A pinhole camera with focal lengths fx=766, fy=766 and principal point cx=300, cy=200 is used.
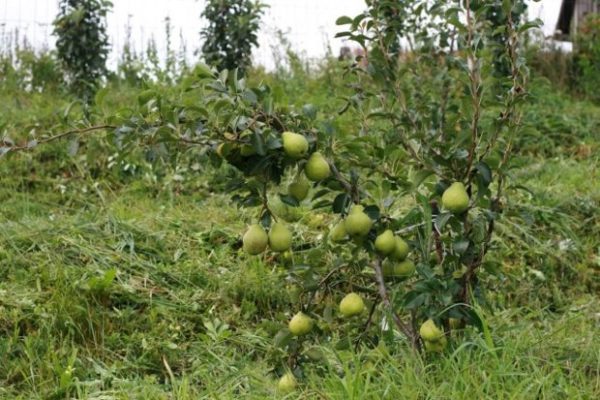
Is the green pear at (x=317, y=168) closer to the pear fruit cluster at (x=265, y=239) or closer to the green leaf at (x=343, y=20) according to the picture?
the pear fruit cluster at (x=265, y=239)

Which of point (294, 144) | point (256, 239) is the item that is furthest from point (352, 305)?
point (294, 144)

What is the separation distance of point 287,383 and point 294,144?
26.0 inches

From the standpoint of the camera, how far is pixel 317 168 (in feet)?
6.16

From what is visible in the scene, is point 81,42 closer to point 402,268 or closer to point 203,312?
point 203,312

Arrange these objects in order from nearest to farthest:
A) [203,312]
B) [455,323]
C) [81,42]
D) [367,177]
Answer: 1. [367,177]
2. [455,323]
3. [203,312]
4. [81,42]

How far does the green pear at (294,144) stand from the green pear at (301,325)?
1.56ft

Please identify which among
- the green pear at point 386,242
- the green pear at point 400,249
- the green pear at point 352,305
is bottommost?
the green pear at point 352,305

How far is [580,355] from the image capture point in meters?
2.14

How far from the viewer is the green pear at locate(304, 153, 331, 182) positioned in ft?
6.17

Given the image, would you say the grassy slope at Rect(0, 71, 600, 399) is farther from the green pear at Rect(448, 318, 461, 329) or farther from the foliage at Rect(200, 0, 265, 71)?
the foliage at Rect(200, 0, 265, 71)

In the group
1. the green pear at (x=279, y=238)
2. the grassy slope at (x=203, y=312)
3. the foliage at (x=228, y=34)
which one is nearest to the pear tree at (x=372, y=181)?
the green pear at (x=279, y=238)

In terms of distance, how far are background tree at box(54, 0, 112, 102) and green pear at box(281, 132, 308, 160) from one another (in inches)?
212

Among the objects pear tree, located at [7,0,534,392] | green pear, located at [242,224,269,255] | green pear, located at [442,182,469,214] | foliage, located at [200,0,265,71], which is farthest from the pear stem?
foliage, located at [200,0,265,71]

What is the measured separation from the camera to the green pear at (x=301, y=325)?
2.05 meters
